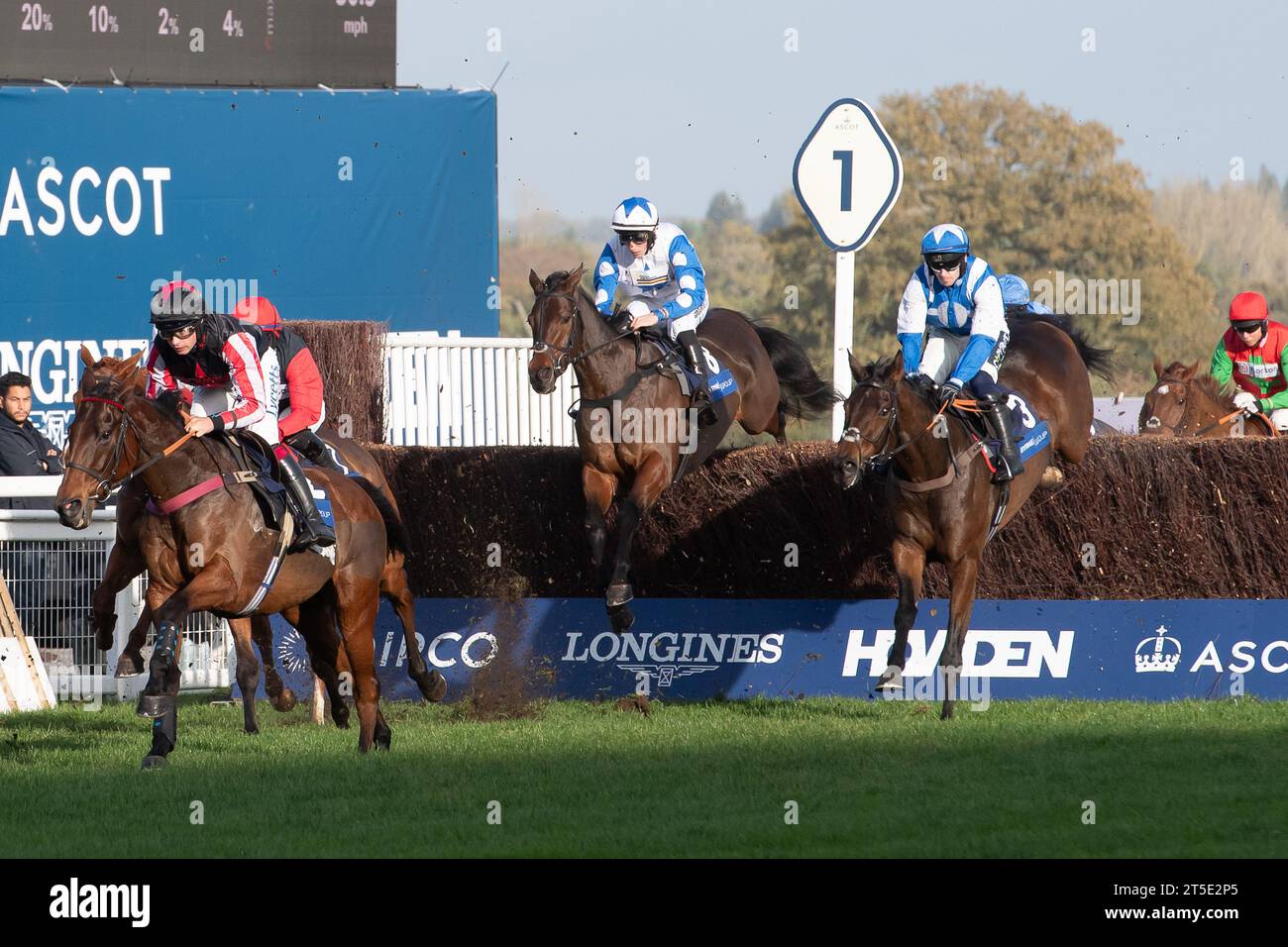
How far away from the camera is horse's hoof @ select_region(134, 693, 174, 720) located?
25.4 feet

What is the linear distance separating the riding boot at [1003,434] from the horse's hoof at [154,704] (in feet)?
14.4

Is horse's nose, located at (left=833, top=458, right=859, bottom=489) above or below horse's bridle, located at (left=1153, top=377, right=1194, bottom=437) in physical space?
above

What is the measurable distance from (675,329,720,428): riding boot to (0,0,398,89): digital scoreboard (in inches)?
310

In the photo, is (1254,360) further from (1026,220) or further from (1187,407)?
(1026,220)

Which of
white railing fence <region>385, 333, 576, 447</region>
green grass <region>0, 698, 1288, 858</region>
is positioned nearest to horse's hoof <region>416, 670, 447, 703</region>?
green grass <region>0, 698, 1288, 858</region>

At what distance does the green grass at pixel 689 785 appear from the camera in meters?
6.38

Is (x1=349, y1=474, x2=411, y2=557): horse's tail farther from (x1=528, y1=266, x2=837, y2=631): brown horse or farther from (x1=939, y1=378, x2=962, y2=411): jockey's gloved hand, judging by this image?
(x1=939, y1=378, x2=962, y2=411): jockey's gloved hand

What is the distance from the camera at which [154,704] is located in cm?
779

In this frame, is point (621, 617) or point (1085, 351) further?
point (1085, 351)

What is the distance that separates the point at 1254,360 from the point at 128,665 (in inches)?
336

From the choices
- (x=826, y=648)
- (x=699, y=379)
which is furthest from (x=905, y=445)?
(x=699, y=379)

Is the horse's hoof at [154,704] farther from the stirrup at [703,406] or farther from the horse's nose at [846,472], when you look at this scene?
the stirrup at [703,406]
